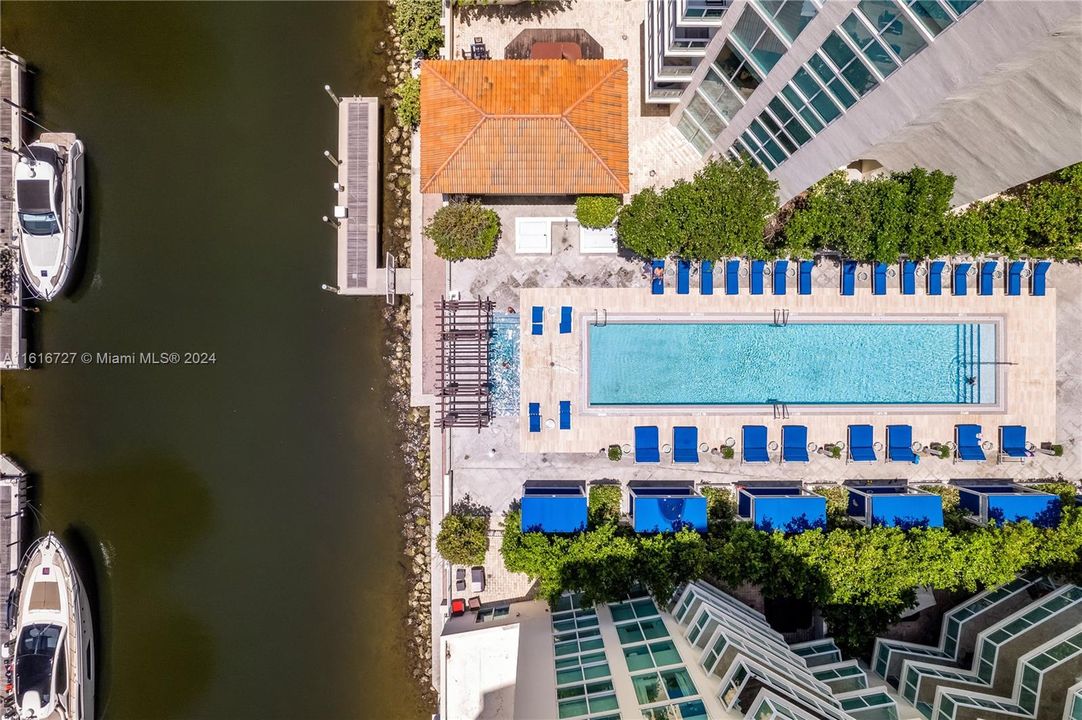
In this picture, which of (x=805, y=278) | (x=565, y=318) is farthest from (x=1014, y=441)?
(x=565, y=318)

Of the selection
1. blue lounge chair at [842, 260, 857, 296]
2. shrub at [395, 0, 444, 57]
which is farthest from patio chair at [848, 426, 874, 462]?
shrub at [395, 0, 444, 57]

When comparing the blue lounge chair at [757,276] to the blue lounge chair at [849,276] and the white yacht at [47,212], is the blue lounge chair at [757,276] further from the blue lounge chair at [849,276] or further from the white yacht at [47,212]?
the white yacht at [47,212]

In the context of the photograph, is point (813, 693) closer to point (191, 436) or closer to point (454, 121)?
point (454, 121)

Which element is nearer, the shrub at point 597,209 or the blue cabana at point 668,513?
the shrub at point 597,209

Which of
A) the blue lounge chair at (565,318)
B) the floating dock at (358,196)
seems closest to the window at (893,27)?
the blue lounge chair at (565,318)

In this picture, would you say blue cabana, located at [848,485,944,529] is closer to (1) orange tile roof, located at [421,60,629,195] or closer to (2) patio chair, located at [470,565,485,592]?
(2) patio chair, located at [470,565,485,592]

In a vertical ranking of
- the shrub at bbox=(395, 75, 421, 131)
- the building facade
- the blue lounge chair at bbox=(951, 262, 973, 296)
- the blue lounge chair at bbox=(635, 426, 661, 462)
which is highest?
the shrub at bbox=(395, 75, 421, 131)
